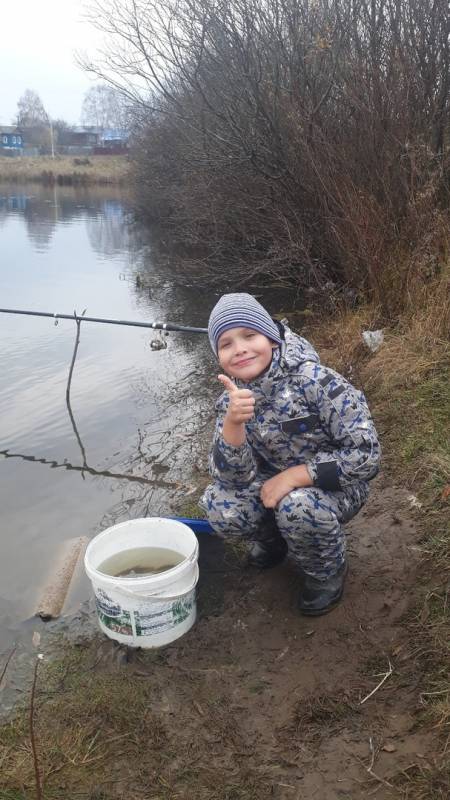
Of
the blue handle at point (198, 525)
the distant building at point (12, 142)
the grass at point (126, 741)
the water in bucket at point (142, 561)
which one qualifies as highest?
the distant building at point (12, 142)

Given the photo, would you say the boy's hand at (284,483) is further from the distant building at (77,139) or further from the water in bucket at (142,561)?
the distant building at (77,139)

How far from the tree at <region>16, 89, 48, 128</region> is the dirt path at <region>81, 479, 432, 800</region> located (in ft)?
356

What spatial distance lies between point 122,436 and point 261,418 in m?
2.92

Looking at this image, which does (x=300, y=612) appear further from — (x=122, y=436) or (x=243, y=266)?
(x=243, y=266)

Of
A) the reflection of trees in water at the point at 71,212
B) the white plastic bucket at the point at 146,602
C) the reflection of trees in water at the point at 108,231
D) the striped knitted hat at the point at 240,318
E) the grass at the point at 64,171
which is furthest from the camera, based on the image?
the grass at the point at 64,171

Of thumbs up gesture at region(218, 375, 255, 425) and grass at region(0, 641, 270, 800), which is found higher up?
thumbs up gesture at region(218, 375, 255, 425)

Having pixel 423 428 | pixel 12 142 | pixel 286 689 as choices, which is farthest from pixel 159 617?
pixel 12 142

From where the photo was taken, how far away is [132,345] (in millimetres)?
7883

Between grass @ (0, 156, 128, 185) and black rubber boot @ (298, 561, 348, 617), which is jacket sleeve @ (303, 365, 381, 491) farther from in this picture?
grass @ (0, 156, 128, 185)

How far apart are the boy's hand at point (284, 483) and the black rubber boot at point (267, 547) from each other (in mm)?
301

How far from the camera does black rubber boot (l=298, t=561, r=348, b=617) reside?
252 cm

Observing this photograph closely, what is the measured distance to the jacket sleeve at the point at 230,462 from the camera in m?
2.39

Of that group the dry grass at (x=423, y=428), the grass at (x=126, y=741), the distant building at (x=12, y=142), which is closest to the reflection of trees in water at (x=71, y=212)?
the dry grass at (x=423, y=428)

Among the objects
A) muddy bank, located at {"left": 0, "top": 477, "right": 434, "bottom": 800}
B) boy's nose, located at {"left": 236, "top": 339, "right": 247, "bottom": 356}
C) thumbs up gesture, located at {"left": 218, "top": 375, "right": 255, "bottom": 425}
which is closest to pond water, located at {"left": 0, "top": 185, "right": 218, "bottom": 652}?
muddy bank, located at {"left": 0, "top": 477, "right": 434, "bottom": 800}
